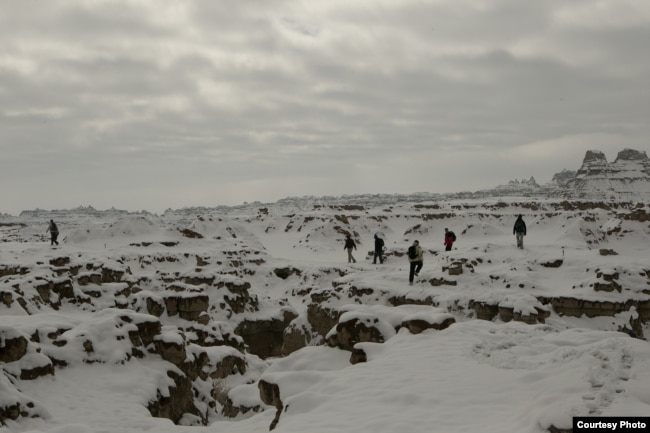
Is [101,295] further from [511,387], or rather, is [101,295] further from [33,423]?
[511,387]

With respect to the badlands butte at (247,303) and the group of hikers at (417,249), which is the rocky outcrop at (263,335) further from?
the group of hikers at (417,249)

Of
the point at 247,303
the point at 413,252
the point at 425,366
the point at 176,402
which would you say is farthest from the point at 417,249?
Result: the point at 425,366

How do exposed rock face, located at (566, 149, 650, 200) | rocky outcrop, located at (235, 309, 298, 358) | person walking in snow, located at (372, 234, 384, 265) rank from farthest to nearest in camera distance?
exposed rock face, located at (566, 149, 650, 200)
person walking in snow, located at (372, 234, 384, 265)
rocky outcrop, located at (235, 309, 298, 358)

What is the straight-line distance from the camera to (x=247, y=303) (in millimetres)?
25219

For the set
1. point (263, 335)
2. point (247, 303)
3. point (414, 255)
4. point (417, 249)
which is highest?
point (417, 249)

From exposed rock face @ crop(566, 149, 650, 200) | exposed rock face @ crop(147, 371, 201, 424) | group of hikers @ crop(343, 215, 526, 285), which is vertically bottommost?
exposed rock face @ crop(147, 371, 201, 424)

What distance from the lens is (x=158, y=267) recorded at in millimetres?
30875

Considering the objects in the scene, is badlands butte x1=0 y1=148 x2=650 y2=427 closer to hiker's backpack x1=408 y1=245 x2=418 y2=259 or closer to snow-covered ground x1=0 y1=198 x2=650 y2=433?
snow-covered ground x1=0 y1=198 x2=650 y2=433

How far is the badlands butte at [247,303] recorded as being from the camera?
12414mm

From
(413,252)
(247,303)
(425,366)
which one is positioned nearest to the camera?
(425,366)

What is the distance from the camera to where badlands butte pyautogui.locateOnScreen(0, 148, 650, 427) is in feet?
40.7

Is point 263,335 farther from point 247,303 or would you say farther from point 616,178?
point 616,178

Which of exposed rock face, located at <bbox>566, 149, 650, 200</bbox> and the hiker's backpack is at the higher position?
exposed rock face, located at <bbox>566, 149, 650, 200</bbox>

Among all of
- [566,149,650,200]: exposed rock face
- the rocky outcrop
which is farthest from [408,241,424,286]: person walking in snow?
[566,149,650,200]: exposed rock face
